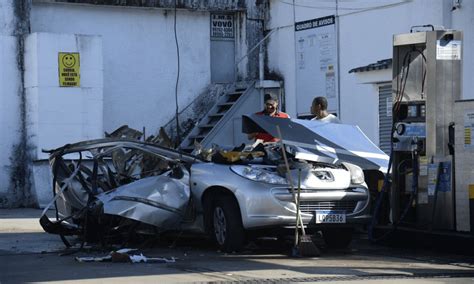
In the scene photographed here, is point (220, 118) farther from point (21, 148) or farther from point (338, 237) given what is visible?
point (338, 237)

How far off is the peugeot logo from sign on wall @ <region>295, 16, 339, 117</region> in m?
7.69

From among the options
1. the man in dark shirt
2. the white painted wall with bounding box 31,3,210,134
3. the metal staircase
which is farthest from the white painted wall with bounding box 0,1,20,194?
the man in dark shirt

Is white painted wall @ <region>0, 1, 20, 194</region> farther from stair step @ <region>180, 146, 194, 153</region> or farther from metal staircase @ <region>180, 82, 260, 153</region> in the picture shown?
metal staircase @ <region>180, 82, 260, 153</region>

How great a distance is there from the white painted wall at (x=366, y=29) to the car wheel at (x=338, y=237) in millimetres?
4923

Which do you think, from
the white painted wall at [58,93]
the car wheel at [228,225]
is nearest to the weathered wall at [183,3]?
the white painted wall at [58,93]

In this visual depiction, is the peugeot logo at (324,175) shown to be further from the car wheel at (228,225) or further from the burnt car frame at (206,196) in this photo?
the car wheel at (228,225)

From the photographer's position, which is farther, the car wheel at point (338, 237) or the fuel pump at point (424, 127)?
the car wheel at point (338, 237)

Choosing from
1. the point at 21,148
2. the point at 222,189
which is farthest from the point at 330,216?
the point at 21,148

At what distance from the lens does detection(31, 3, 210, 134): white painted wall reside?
19328mm

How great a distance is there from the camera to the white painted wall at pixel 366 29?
16.0 m

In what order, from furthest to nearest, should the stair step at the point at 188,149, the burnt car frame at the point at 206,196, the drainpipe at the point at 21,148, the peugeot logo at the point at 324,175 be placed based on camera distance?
the stair step at the point at 188,149 → the drainpipe at the point at 21,148 → the peugeot logo at the point at 324,175 → the burnt car frame at the point at 206,196

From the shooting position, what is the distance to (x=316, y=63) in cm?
1917

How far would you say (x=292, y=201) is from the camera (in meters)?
10.6

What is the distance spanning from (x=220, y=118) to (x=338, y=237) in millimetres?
9021
